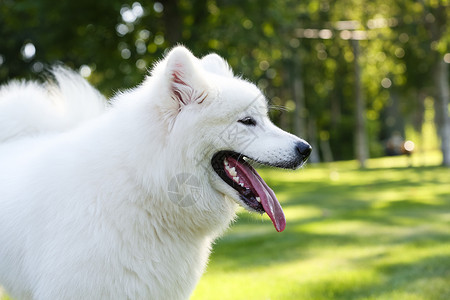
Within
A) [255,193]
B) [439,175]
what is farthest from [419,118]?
[255,193]

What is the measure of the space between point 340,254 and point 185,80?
440 cm

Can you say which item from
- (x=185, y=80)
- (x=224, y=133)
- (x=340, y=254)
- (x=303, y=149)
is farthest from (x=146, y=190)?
(x=340, y=254)

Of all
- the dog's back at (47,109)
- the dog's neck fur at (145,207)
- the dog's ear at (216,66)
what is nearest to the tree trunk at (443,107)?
the dog's ear at (216,66)

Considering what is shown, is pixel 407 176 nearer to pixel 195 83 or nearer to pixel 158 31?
pixel 158 31

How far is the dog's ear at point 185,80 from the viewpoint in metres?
2.69

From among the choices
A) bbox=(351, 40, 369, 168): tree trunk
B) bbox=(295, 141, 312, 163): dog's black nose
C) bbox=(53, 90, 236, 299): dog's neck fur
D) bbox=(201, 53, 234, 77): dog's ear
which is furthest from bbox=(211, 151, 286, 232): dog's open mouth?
bbox=(351, 40, 369, 168): tree trunk

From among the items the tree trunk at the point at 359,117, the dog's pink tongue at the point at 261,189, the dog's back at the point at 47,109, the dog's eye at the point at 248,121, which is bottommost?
the tree trunk at the point at 359,117

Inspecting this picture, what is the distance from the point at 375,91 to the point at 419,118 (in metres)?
3.75

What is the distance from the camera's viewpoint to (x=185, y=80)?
2793mm

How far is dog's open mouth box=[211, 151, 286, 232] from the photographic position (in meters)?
2.98

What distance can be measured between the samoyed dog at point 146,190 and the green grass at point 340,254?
2.09 metres

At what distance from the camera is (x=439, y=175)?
1802 centimetres

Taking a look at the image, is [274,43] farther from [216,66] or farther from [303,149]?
[303,149]

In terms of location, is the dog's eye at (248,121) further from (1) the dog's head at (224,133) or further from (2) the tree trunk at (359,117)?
(2) the tree trunk at (359,117)
